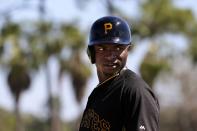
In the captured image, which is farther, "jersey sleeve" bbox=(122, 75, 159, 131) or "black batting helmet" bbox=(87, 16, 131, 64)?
"black batting helmet" bbox=(87, 16, 131, 64)

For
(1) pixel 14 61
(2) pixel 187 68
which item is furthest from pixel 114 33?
(2) pixel 187 68

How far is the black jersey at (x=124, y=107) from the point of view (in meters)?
3.59

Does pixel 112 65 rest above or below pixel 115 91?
above

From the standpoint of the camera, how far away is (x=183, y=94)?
4225 cm

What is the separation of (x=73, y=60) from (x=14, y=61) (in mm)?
2546

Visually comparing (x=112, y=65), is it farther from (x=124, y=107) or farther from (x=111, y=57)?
(x=124, y=107)

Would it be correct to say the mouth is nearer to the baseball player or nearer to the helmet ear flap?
the baseball player

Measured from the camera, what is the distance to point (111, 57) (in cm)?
388

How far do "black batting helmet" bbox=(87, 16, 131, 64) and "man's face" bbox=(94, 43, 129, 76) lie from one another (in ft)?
0.11

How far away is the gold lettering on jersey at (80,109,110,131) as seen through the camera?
379 cm

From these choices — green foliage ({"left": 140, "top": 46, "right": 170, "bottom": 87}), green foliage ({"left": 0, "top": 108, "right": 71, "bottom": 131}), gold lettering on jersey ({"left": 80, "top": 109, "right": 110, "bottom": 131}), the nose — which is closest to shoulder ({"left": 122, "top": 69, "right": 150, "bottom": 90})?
the nose

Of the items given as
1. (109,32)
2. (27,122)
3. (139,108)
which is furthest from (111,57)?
(27,122)

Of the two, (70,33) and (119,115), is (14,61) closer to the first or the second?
A: (70,33)

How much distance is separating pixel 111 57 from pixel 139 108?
437mm
